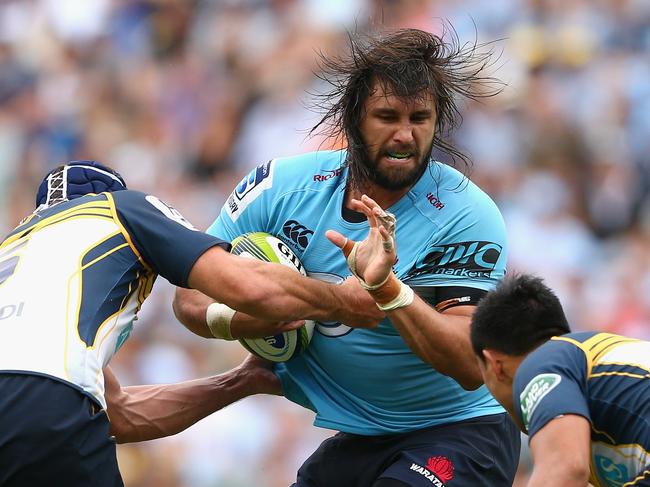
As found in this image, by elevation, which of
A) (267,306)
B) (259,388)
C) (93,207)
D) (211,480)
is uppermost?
(93,207)

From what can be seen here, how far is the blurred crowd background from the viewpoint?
11109 millimetres

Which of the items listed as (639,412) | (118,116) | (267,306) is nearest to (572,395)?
(639,412)

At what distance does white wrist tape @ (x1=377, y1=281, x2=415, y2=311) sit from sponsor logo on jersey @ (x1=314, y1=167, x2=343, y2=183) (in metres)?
0.94

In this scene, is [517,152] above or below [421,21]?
below

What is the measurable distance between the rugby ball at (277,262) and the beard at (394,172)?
1.83 ft

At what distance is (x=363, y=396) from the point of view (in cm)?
630

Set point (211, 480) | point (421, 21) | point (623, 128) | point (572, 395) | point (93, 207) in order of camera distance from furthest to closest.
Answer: point (421, 21), point (623, 128), point (211, 480), point (93, 207), point (572, 395)

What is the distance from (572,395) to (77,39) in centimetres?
1199

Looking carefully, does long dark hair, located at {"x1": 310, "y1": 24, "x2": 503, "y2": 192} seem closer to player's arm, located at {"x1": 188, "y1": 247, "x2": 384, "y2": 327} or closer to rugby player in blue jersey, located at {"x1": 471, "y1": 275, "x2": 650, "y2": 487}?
player's arm, located at {"x1": 188, "y1": 247, "x2": 384, "y2": 327}

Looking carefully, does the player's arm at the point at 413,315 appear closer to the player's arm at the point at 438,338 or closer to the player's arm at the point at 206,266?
the player's arm at the point at 438,338

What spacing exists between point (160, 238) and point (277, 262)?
93cm

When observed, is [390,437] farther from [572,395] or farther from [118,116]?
[118,116]

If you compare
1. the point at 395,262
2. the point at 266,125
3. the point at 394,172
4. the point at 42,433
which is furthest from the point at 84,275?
the point at 266,125

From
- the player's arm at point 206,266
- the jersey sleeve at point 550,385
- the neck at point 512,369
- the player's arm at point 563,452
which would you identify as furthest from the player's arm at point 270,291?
the player's arm at point 563,452
